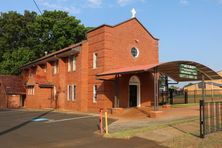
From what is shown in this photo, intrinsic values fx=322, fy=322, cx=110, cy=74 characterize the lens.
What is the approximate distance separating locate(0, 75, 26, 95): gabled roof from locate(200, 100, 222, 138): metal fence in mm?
37674

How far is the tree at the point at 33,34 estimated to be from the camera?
53.1 metres

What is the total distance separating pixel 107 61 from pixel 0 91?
27360mm

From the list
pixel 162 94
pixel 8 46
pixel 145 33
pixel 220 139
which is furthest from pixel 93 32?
pixel 8 46

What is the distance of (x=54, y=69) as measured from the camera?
38.8 m

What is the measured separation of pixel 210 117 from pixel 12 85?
40.2 m

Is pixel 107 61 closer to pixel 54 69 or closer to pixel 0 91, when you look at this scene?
pixel 54 69

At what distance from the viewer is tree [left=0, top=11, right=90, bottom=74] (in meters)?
53.1

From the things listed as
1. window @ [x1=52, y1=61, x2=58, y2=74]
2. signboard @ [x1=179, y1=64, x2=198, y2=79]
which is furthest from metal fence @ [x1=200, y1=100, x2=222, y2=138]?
window @ [x1=52, y1=61, x2=58, y2=74]

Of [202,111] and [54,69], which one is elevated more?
[54,69]

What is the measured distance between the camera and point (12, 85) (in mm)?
48969

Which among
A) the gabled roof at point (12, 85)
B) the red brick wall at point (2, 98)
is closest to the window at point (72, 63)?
the gabled roof at point (12, 85)

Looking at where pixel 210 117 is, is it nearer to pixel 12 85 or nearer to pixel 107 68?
pixel 107 68

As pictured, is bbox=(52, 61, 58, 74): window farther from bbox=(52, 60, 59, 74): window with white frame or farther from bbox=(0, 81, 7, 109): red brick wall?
bbox=(0, 81, 7, 109): red brick wall

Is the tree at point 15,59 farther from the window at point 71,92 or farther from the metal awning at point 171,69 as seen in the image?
the metal awning at point 171,69
